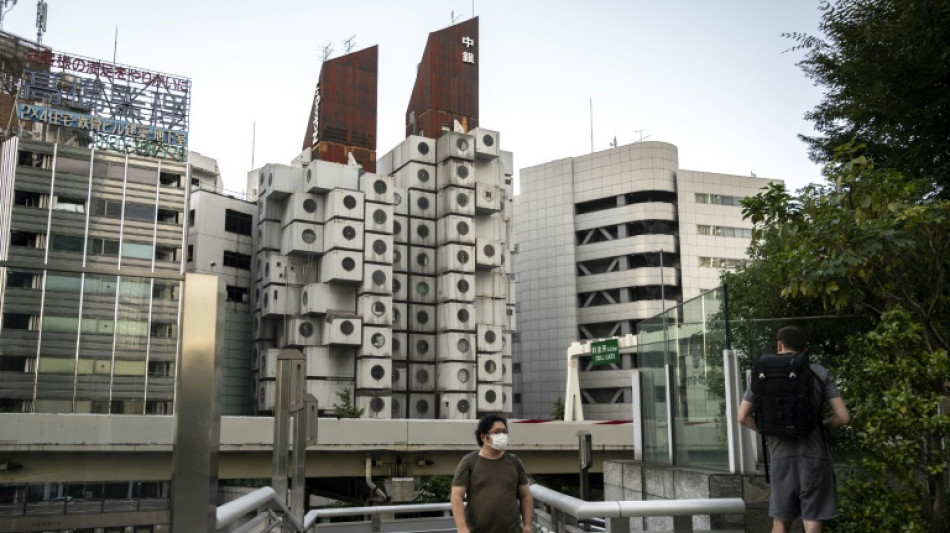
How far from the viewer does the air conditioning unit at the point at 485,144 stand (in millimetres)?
60688

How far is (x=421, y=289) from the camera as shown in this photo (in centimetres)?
5984

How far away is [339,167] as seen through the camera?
5672 centimetres

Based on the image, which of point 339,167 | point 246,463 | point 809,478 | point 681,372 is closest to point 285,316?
point 339,167

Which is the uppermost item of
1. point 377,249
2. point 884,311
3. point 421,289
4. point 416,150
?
point 416,150

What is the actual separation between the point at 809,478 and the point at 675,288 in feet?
218

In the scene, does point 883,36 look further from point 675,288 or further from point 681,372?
point 675,288

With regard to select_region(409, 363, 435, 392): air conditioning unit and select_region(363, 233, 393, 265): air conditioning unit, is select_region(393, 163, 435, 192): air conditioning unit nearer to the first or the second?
select_region(363, 233, 393, 265): air conditioning unit

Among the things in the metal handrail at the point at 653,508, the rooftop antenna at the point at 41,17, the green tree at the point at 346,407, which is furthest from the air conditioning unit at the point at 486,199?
the metal handrail at the point at 653,508

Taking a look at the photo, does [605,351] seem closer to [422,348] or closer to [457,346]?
[457,346]

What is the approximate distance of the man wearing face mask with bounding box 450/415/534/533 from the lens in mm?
5465

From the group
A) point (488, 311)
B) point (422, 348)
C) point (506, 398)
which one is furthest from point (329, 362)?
point (506, 398)

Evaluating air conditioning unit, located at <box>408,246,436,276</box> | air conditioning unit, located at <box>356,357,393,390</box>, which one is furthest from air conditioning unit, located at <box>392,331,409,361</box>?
air conditioning unit, located at <box>408,246,436,276</box>

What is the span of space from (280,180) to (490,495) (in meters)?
53.4

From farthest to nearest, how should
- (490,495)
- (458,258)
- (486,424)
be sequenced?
(458,258) < (486,424) < (490,495)
